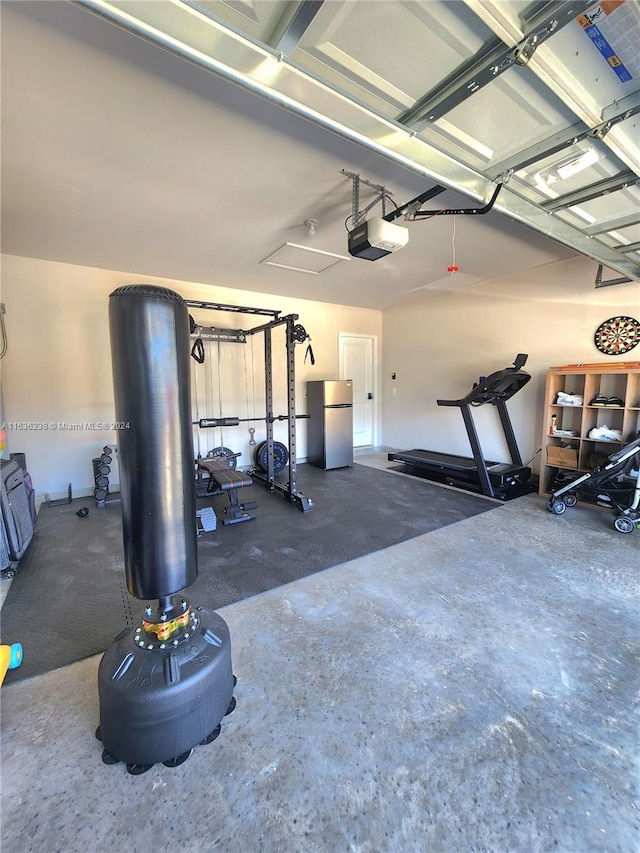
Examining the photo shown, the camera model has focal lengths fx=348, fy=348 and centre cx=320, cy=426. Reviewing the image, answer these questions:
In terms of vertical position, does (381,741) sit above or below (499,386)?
below

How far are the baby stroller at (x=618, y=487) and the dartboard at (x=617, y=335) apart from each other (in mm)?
1091

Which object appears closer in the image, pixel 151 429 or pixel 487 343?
pixel 151 429

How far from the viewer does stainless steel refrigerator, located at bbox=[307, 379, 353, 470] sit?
18.2ft

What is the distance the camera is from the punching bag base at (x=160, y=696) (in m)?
1.18

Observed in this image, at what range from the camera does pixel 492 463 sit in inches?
187

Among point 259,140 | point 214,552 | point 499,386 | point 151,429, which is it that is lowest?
point 214,552

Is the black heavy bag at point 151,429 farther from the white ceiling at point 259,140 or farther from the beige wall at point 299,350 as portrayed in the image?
the beige wall at point 299,350

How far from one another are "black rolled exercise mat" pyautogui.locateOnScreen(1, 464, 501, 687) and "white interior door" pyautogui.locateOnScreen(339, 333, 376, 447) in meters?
2.18

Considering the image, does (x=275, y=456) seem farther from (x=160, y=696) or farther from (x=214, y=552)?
(x=160, y=696)

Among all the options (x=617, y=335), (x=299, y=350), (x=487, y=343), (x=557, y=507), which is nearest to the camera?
(x=557, y=507)

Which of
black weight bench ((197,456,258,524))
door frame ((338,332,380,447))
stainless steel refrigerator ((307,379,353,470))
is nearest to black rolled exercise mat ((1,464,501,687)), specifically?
black weight bench ((197,456,258,524))

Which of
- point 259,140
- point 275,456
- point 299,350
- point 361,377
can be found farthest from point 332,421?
point 259,140

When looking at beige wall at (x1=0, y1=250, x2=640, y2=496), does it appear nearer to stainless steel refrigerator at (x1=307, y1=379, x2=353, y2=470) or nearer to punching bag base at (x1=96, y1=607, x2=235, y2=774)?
stainless steel refrigerator at (x1=307, y1=379, x2=353, y2=470)

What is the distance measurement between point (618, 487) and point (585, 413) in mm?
855
